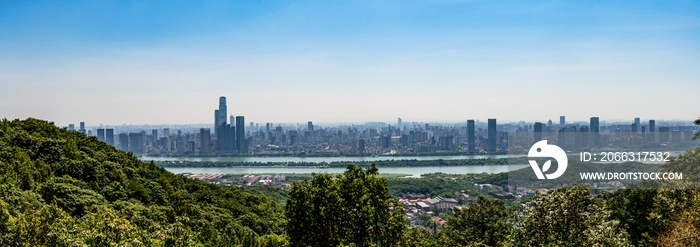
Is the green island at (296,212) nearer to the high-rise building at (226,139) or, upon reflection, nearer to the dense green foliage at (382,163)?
the dense green foliage at (382,163)

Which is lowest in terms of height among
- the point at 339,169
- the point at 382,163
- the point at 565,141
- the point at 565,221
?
the point at 339,169

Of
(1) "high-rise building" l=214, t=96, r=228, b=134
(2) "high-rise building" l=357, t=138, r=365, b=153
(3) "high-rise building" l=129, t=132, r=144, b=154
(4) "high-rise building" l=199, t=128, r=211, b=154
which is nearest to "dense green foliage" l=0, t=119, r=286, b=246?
(2) "high-rise building" l=357, t=138, r=365, b=153

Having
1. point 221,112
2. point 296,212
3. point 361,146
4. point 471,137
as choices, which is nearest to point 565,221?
point 296,212

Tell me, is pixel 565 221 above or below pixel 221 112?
below

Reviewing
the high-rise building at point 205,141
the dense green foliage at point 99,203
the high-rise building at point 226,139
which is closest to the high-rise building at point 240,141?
the high-rise building at point 226,139

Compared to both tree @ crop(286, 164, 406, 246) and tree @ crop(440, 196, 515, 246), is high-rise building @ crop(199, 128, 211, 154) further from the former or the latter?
tree @ crop(286, 164, 406, 246)

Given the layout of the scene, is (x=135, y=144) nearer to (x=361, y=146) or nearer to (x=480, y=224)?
(x=361, y=146)

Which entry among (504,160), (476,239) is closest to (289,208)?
(476,239)
